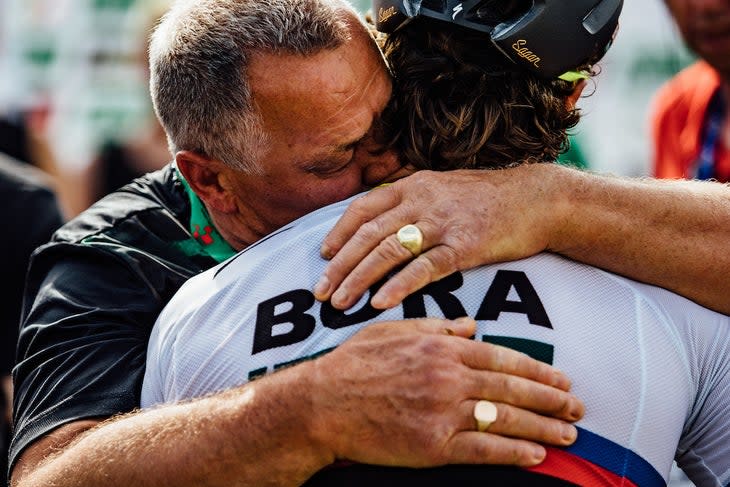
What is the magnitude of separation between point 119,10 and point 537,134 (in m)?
4.86

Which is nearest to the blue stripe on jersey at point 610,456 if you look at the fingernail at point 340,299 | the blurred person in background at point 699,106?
the fingernail at point 340,299

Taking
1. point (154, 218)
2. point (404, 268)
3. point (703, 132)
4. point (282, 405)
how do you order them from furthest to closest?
point (703, 132)
point (154, 218)
point (404, 268)
point (282, 405)

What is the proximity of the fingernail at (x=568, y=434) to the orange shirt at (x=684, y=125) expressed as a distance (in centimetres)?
306

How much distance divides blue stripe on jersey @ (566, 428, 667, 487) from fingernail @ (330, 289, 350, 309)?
19.2 inches

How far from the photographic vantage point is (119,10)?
6.57m

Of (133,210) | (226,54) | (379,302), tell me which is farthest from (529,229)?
(133,210)

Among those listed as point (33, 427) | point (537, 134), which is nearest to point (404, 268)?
point (537, 134)

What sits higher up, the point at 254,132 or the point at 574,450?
the point at 254,132

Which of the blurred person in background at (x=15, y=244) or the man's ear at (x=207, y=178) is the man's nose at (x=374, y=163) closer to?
the man's ear at (x=207, y=178)

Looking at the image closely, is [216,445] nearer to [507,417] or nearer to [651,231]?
[507,417]

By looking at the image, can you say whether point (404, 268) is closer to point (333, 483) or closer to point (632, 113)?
point (333, 483)

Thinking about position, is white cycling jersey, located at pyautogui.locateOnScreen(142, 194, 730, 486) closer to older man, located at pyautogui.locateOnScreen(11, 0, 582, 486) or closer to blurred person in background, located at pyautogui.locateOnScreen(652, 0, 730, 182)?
older man, located at pyautogui.locateOnScreen(11, 0, 582, 486)

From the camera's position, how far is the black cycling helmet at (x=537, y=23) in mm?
2225


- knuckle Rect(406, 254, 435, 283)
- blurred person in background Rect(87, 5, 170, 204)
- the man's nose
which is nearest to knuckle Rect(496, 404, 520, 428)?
knuckle Rect(406, 254, 435, 283)
